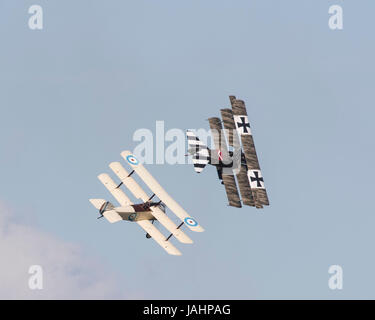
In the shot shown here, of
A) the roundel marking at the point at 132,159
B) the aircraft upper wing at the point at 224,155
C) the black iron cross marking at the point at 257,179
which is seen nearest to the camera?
the aircraft upper wing at the point at 224,155

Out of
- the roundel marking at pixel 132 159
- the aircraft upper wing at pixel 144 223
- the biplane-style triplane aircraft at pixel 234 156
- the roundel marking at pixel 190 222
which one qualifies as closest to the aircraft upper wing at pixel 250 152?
the biplane-style triplane aircraft at pixel 234 156

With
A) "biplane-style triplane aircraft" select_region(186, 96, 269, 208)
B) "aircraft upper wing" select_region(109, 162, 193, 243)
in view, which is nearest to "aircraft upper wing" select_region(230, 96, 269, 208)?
"biplane-style triplane aircraft" select_region(186, 96, 269, 208)

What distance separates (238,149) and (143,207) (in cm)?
1376

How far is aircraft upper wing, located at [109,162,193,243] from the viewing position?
388 feet

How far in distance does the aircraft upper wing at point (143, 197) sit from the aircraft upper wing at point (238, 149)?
9128 millimetres

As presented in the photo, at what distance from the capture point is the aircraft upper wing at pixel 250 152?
123500 millimetres

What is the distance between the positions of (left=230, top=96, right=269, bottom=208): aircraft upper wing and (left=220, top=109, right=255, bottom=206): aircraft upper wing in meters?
0.58

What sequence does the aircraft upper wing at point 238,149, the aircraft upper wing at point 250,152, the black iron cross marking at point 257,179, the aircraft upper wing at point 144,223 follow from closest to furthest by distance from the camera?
A: the aircraft upper wing at point 144,223 → the aircraft upper wing at point 238,149 → the aircraft upper wing at point 250,152 → the black iron cross marking at point 257,179

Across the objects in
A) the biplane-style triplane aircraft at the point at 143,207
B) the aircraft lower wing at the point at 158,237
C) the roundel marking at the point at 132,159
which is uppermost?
the roundel marking at the point at 132,159

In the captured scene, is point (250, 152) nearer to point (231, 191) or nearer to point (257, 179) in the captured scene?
point (257, 179)

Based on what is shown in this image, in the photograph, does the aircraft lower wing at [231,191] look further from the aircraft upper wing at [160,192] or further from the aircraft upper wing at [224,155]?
the aircraft upper wing at [160,192]

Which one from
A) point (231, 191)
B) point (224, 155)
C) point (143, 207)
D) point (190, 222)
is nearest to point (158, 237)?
point (190, 222)

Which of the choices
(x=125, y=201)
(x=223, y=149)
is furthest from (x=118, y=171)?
(x=223, y=149)
